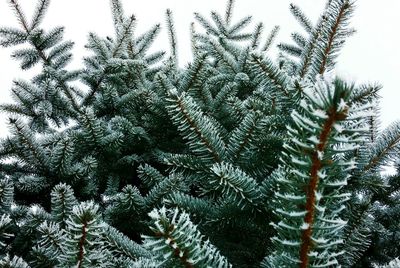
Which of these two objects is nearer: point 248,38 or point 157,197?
point 157,197

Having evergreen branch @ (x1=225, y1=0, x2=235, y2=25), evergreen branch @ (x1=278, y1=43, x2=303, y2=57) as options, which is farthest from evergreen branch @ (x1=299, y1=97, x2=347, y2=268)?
evergreen branch @ (x1=225, y1=0, x2=235, y2=25)

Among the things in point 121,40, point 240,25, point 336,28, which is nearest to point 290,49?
point 240,25

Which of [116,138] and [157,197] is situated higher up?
[116,138]

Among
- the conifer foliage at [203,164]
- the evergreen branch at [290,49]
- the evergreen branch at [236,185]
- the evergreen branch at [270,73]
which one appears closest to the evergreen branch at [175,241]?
the conifer foliage at [203,164]

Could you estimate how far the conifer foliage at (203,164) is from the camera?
2.76ft

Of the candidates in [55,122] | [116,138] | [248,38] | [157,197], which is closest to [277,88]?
[157,197]

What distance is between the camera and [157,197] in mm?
1852

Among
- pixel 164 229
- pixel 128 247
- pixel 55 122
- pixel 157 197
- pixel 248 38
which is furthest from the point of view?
pixel 248 38

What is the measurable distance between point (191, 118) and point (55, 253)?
60 centimetres

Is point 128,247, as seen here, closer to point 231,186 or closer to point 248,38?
point 231,186

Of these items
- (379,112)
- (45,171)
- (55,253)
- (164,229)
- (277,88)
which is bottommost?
(55,253)

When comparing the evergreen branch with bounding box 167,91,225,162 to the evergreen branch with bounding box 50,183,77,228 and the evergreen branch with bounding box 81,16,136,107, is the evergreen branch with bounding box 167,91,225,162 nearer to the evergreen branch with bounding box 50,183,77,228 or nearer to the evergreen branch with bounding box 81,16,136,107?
the evergreen branch with bounding box 50,183,77,228

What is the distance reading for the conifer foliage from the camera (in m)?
0.84

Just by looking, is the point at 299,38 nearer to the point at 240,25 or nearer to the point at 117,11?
the point at 240,25
